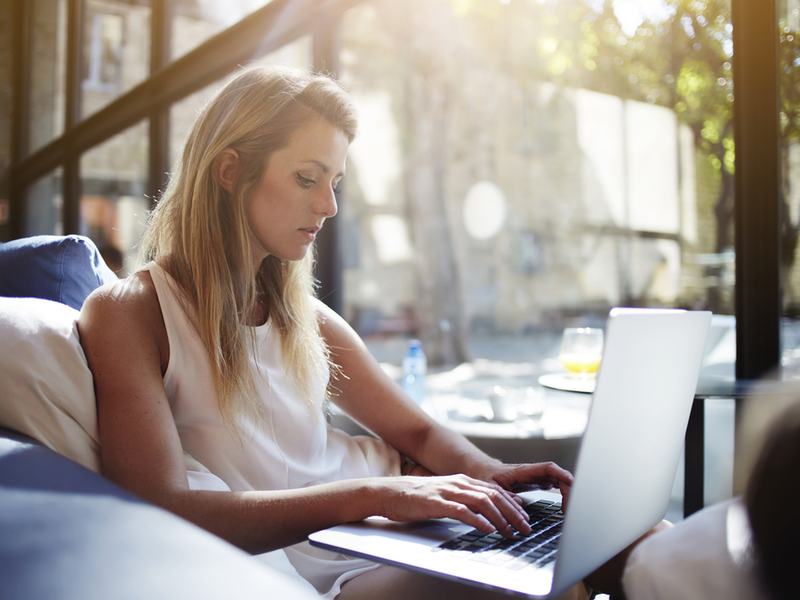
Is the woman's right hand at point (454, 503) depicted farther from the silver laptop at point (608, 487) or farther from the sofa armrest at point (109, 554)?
the sofa armrest at point (109, 554)

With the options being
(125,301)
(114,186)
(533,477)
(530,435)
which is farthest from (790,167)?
(114,186)

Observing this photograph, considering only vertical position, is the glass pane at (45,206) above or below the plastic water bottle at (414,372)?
above

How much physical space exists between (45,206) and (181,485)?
585 cm

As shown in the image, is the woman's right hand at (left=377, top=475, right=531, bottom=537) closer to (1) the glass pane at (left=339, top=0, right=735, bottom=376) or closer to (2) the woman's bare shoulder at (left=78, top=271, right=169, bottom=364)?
(2) the woman's bare shoulder at (left=78, top=271, right=169, bottom=364)

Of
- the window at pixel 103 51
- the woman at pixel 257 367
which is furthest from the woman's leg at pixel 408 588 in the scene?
the window at pixel 103 51

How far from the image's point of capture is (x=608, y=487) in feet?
2.22

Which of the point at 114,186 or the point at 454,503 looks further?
the point at 114,186

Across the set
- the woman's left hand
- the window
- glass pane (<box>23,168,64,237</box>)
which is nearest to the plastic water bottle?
the woman's left hand

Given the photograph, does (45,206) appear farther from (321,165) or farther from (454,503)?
(454,503)

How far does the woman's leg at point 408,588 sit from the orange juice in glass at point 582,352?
2.78ft

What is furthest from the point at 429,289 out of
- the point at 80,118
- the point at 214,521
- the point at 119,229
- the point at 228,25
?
the point at 214,521

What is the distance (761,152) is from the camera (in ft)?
4.75

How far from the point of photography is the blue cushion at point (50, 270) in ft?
4.21

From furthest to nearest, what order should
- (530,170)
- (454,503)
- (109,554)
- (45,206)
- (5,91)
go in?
(530,170)
(5,91)
(45,206)
(454,503)
(109,554)
